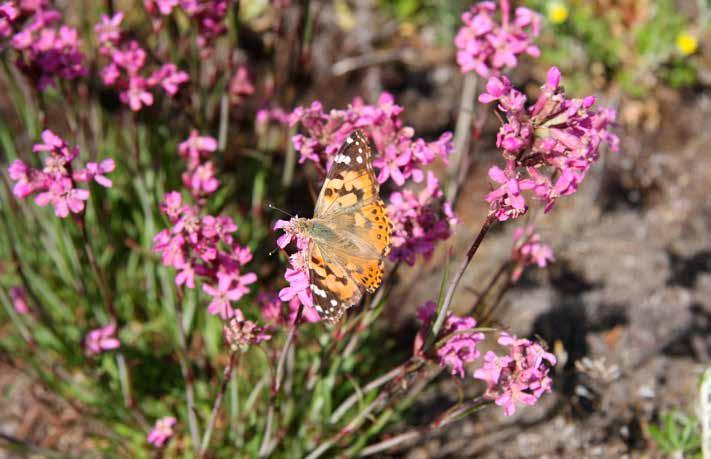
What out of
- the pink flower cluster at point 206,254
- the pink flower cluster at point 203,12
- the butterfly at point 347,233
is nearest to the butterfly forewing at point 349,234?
the butterfly at point 347,233

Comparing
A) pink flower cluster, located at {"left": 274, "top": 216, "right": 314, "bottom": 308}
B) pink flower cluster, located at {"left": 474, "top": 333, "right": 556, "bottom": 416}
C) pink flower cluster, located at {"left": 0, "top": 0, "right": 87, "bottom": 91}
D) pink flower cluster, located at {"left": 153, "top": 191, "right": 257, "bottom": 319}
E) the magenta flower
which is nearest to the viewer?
pink flower cluster, located at {"left": 274, "top": 216, "right": 314, "bottom": 308}

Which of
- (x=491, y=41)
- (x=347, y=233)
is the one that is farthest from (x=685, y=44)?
(x=347, y=233)

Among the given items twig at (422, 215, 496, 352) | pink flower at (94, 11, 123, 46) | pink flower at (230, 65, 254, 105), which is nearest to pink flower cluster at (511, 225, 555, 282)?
twig at (422, 215, 496, 352)

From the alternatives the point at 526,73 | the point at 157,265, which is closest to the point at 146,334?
the point at 157,265

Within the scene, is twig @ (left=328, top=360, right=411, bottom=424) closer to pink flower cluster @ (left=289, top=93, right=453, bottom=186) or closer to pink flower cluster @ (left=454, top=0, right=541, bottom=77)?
pink flower cluster @ (left=289, top=93, right=453, bottom=186)

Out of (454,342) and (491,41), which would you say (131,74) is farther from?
(454,342)

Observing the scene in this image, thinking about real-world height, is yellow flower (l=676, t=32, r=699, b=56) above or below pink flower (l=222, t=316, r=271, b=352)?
above

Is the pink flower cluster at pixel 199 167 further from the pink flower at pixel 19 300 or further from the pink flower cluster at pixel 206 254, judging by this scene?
the pink flower at pixel 19 300
